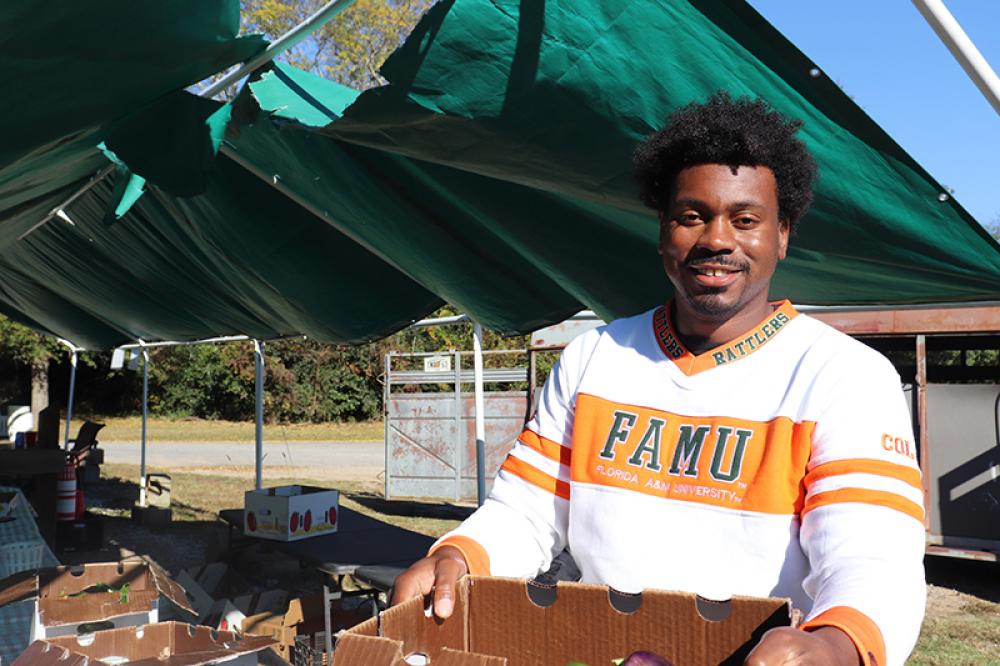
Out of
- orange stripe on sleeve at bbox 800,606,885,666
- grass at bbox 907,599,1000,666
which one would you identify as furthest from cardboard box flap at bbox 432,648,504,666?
grass at bbox 907,599,1000,666

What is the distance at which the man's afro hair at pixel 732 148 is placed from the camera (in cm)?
146

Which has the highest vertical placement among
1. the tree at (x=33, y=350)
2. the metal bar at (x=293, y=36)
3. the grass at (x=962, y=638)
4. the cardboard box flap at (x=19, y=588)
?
the tree at (x=33, y=350)

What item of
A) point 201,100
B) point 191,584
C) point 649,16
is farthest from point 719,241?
point 191,584

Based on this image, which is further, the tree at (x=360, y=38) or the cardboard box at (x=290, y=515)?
the tree at (x=360, y=38)

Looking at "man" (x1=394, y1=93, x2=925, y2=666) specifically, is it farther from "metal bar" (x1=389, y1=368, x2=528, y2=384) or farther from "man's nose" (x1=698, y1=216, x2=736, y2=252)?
"metal bar" (x1=389, y1=368, x2=528, y2=384)

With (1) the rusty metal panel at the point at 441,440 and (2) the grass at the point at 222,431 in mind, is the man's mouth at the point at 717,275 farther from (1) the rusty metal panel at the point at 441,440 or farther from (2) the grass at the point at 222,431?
(2) the grass at the point at 222,431

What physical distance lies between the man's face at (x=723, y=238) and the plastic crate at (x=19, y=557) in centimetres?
384

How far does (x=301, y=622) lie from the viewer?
15.8ft

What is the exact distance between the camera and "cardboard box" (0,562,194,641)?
265 centimetres

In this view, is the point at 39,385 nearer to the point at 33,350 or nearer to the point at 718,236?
the point at 33,350

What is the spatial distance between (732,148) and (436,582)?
2.59ft

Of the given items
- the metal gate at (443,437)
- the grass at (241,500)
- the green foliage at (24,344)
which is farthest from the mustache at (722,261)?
the green foliage at (24,344)

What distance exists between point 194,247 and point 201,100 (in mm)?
2458

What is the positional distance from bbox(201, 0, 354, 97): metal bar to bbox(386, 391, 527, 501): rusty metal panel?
8.69 meters
